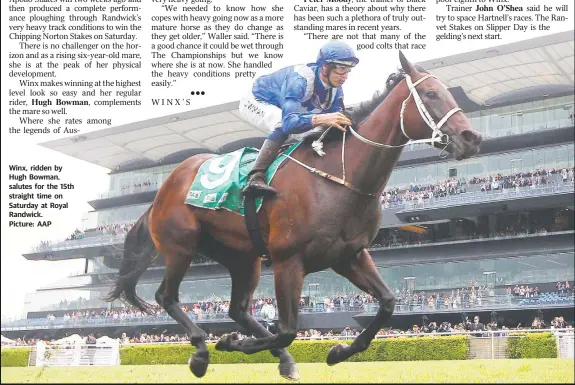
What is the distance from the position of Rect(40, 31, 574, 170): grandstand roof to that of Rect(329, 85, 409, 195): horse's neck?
30066 mm

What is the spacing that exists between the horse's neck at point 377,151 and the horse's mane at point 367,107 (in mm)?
145

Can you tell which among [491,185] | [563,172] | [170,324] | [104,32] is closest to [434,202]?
[491,185]

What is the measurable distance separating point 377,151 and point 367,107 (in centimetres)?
54

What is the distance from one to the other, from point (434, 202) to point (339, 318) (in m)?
7.52

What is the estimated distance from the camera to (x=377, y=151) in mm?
5805

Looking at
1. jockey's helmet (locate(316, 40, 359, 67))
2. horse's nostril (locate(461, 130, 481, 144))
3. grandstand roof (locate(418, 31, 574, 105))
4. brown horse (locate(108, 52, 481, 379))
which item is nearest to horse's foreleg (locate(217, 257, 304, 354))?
brown horse (locate(108, 52, 481, 379))

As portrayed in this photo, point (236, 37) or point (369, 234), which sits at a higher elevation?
point (236, 37)

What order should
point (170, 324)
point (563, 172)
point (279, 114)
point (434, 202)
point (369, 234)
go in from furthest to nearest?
point (170, 324) < point (434, 202) < point (563, 172) < point (279, 114) < point (369, 234)

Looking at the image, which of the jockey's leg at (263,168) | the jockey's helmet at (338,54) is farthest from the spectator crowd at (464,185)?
the jockey's leg at (263,168)

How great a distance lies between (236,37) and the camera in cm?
1121

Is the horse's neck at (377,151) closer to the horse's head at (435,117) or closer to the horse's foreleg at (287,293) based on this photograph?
the horse's head at (435,117)

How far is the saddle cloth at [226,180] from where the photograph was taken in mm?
6262

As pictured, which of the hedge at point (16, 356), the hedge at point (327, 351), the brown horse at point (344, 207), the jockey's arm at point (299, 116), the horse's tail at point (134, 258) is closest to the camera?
the brown horse at point (344, 207)

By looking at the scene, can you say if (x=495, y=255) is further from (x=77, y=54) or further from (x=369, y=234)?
(x=369, y=234)
